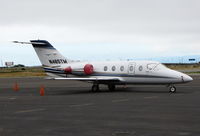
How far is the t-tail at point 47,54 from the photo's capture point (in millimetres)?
31453

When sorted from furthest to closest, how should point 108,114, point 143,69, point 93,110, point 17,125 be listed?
point 143,69 → point 93,110 → point 108,114 → point 17,125

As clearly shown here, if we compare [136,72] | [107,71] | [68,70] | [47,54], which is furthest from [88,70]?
[47,54]

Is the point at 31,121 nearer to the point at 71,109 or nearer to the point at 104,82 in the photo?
the point at 71,109

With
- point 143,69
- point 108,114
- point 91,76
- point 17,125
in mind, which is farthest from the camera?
point 91,76

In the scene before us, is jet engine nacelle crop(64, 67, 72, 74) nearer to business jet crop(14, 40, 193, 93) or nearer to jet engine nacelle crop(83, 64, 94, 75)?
business jet crop(14, 40, 193, 93)

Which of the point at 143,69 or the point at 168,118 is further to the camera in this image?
the point at 143,69

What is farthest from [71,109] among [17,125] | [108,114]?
[17,125]

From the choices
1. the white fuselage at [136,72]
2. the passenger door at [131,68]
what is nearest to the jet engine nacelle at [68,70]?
the white fuselage at [136,72]

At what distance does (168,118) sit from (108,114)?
2.47 m

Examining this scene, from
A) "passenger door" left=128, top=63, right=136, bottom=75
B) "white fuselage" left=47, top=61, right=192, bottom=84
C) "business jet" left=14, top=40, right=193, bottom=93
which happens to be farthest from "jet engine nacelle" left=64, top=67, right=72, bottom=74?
"passenger door" left=128, top=63, right=136, bottom=75

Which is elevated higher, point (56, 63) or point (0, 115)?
point (56, 63)

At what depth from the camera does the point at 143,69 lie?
2733cm

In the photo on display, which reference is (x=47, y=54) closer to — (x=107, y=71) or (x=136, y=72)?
(x=107, y=71)

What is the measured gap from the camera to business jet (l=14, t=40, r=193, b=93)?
26.5 metres
